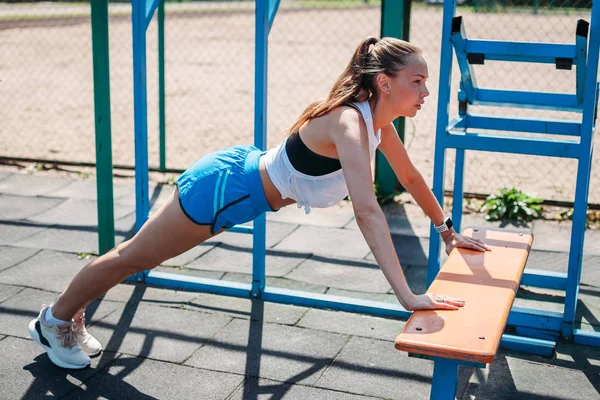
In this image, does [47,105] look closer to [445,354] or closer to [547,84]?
[547,84]

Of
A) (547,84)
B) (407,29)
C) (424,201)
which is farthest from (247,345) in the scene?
(547,84)

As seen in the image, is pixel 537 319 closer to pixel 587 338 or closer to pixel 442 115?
A: pixel 587 338

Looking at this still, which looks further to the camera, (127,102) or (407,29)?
(127,102)

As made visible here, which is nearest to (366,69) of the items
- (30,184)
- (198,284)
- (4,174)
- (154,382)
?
(154,382)

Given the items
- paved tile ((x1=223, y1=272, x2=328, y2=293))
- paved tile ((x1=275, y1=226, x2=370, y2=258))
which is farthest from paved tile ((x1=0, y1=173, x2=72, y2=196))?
paved tile ((x1=223, y1=272, x2=328, y2=293))

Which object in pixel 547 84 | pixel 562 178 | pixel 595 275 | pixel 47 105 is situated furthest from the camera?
pixel 547 84

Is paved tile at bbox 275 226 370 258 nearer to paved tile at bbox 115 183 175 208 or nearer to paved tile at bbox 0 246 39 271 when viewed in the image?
paved tile at bbox 115 183 175 208

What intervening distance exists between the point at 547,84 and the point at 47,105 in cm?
618

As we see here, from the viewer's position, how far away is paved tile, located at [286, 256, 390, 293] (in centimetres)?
451

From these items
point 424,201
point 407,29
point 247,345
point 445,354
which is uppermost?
point 407,29

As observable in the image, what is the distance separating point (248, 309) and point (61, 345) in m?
1.07

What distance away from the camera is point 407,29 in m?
5.77

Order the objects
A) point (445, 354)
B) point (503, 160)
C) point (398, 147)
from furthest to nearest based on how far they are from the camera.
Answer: point (503, 160)
point (398, 147)
point (445, 354)

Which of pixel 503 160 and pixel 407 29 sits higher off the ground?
pixel 407 29
